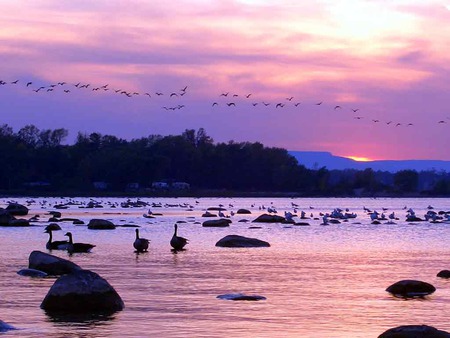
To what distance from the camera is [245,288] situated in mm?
28984

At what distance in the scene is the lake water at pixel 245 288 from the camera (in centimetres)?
2166

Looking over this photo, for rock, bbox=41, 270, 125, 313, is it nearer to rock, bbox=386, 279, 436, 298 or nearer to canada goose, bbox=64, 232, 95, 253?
rock, bbox=386, 279, 436, 298

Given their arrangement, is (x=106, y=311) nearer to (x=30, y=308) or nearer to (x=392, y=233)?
(x=30, y=308)

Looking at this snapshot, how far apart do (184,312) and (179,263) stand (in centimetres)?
1430

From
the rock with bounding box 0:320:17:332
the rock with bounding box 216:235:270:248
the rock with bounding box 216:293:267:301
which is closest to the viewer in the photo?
the rock with bounding box 0:320:17:332

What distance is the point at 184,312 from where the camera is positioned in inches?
933

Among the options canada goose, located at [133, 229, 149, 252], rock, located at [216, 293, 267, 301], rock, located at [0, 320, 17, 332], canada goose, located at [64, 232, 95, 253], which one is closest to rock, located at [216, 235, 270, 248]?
canada goose, located at [133, 229, 149, 252]

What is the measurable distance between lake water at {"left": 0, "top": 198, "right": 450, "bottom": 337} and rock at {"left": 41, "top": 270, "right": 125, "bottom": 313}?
49 centimetres

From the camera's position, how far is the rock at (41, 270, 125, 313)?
23281mm

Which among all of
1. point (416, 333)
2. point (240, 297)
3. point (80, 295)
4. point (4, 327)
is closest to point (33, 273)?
point (240, 297)

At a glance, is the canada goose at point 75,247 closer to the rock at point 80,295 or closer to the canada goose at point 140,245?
the canada goose at point 140,245

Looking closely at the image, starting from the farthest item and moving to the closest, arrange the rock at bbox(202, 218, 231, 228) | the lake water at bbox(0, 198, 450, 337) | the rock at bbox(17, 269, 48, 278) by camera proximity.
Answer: the rock at bbox(202, 218, 231, 228) → the rock at bbox(17, 269, 48, 278) → the lake water at bbox(0, 198, 450, 337)

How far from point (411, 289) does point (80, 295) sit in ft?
30.9

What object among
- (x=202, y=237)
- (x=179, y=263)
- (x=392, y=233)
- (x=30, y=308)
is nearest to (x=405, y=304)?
(x=30, y=308)
